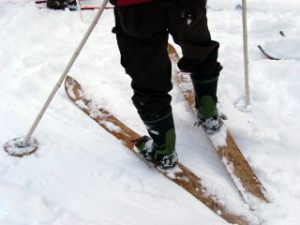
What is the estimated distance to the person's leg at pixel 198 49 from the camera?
207cm

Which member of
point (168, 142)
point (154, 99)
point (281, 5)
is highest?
point (154, 99)

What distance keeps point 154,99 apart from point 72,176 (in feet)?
2.20

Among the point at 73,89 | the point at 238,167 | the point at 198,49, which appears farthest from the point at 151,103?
the point at 73,89

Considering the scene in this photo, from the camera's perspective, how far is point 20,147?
8.91 feet

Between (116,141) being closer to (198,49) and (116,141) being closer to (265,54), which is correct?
(198,49)

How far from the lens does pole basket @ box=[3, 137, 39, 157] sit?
2672mm

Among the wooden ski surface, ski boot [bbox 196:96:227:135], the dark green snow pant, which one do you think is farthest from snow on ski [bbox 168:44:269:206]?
the dark green snow pant

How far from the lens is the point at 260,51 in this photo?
12.0 ft

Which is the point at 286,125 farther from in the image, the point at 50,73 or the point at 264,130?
the point at 50,73

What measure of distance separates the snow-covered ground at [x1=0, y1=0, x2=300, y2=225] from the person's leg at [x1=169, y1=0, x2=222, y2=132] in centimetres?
29

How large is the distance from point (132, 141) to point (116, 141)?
14cm

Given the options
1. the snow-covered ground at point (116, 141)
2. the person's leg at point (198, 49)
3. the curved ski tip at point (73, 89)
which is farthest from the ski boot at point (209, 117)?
the curved ski tip at point (73, 89)

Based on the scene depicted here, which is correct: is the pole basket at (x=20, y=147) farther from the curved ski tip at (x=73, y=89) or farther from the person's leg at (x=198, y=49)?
the person's leg at (x=198, y=49)

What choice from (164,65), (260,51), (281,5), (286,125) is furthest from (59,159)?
(281,5)
